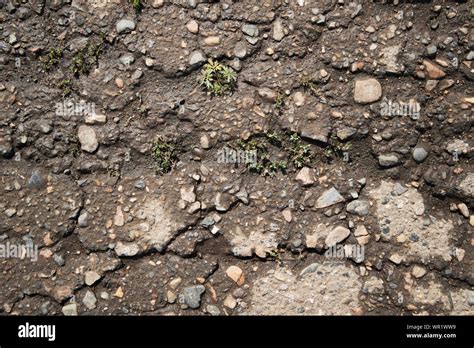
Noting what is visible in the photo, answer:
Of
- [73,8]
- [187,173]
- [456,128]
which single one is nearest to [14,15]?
[73,8]

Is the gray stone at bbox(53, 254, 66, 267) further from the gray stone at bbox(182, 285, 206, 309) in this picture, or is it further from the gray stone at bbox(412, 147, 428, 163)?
the gray stone at bbox(412, 147, 428, 163)

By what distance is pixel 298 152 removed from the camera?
3.20m

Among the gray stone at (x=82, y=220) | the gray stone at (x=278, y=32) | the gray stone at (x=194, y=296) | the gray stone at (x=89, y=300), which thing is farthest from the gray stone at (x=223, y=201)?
the gray stone at (x=278, y=32)

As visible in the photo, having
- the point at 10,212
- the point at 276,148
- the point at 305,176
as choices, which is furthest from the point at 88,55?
the point at 305,176

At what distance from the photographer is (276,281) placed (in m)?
3.13

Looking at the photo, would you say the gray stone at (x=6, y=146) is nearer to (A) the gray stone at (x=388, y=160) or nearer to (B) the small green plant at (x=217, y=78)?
(B) the small green plant at (x=217, y=78)

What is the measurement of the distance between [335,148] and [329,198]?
0.30 m

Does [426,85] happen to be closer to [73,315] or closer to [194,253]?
[194,253]

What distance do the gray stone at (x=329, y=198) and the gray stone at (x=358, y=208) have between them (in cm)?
6

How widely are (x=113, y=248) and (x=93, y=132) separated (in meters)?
0.71

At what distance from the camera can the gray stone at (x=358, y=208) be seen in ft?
→ 10.4

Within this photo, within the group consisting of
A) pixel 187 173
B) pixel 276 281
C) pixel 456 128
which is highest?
pixel 456 128
